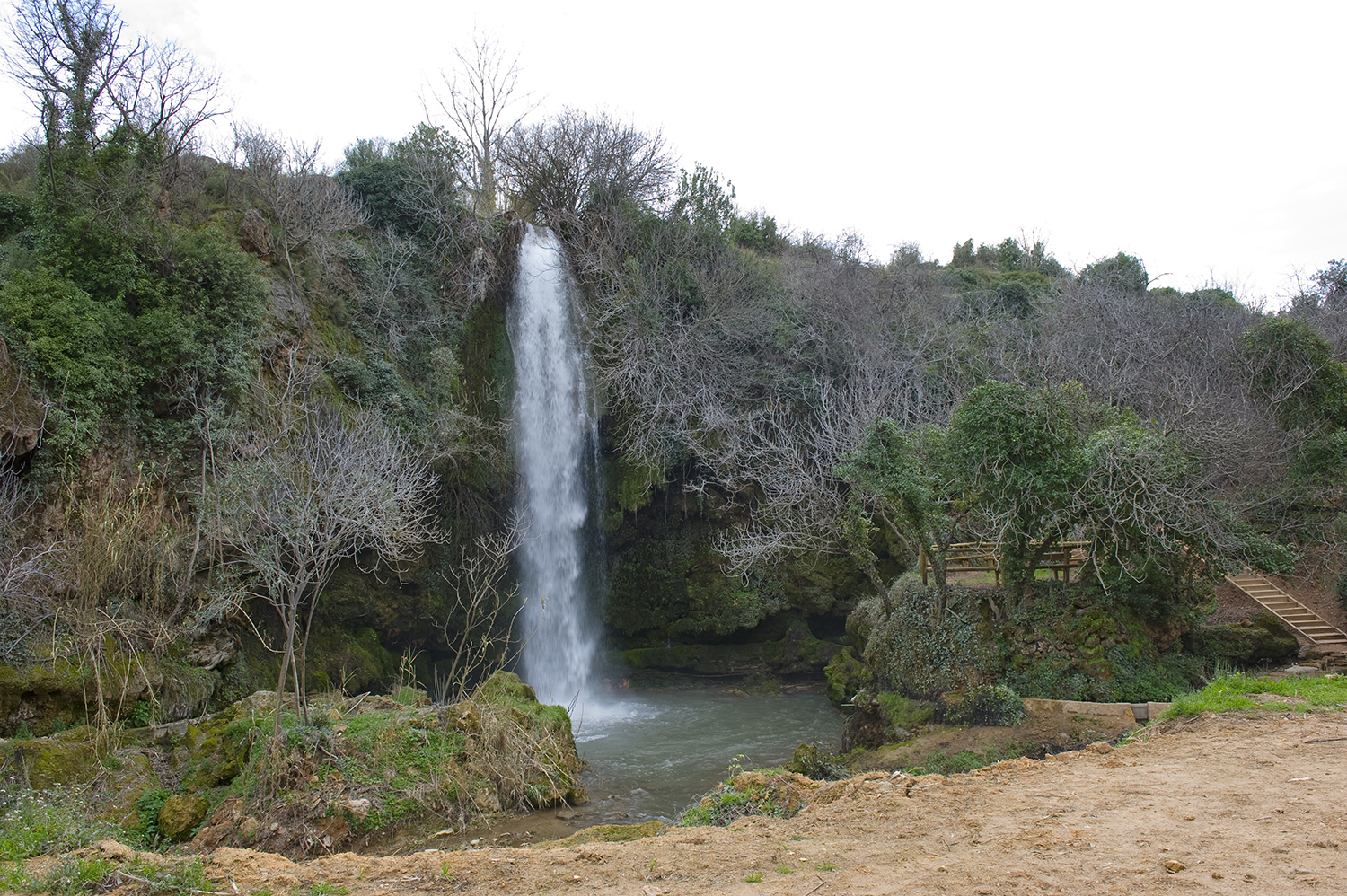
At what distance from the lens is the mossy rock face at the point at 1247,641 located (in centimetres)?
1266

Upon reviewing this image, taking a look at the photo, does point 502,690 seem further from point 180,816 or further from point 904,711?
point 904,711

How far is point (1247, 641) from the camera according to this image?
1272 centimetres

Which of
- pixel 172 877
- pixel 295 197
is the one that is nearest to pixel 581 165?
pixel 295 197

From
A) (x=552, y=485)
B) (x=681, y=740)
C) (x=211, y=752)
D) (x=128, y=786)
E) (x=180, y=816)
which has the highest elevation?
(x=552, y=485)

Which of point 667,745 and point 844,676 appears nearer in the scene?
point 667,745

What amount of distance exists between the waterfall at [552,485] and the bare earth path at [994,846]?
11409mm

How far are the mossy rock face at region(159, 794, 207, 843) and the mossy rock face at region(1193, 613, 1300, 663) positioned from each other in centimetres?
1494

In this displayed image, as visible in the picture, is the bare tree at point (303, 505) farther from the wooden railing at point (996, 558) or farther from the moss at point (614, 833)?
the wooden railing at point (996, 558)

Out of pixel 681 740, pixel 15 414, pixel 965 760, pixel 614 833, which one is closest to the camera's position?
pixel 614 833

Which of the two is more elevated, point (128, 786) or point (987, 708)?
point (128, 786)

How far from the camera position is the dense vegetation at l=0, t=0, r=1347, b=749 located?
437 inches

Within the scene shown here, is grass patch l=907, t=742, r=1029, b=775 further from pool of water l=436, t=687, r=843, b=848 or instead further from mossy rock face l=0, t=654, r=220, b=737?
mossy rock face l=0, t=654, r=220, b=737

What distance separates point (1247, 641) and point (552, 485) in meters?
14.3

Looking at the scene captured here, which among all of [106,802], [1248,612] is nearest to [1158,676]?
[1248,612]
